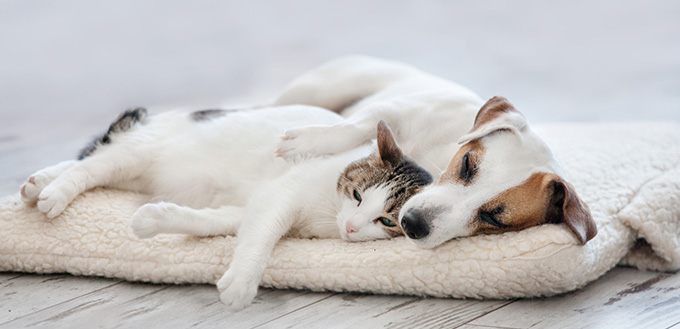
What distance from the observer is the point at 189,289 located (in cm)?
215

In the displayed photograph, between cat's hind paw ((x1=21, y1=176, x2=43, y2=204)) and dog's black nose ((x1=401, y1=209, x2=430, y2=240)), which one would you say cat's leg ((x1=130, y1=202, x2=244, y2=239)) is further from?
dog's black nose ((x1=401, y1=209, x2=430, y2=240))

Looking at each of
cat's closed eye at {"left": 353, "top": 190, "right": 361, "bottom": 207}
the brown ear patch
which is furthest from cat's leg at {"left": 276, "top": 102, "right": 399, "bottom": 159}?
the brown ear patch

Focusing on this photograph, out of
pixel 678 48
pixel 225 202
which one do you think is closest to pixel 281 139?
pixel 225 202

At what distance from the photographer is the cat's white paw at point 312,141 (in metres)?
2.35

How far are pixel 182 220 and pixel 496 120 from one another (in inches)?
37.7

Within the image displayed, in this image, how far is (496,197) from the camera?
6.26 feet

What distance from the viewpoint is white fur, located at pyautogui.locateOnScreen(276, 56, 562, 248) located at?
1.94 meters

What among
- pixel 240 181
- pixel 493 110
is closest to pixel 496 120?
pixel 493 110

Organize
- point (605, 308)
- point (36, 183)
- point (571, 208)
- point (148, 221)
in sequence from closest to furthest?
point (571, 208), point (605, 308), point (148, 221), point (36, 183)

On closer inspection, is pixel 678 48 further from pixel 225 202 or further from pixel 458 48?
pixel 225 202

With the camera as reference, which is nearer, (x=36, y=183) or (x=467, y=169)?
(x=467, y=169)

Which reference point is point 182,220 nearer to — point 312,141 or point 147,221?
point 147,221

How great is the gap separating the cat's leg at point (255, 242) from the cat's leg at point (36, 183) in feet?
2.41

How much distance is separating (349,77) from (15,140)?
199 centimetres
